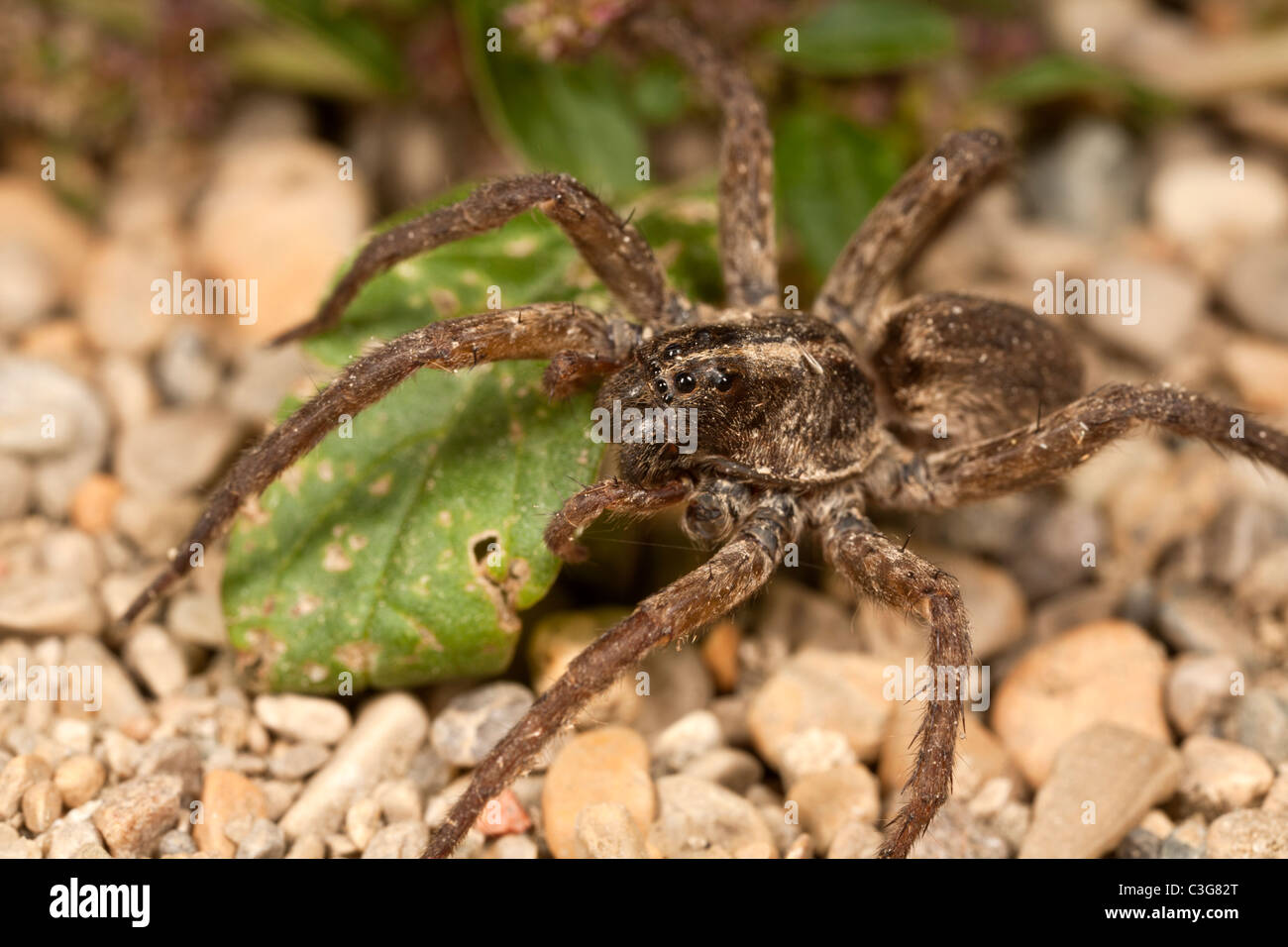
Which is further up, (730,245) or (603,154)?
(603,154)

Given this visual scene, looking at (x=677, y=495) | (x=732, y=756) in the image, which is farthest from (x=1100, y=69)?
(x=732, y=756)

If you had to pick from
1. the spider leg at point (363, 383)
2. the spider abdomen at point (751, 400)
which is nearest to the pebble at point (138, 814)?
the spider leg at point (363, 383)

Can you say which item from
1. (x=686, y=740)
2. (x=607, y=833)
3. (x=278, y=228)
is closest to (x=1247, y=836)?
(x=686, y=740)

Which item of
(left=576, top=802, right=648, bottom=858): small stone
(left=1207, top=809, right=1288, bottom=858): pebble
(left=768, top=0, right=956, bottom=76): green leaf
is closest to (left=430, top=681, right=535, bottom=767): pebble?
(left=576, top=802, right=648, bottom=858): small stone

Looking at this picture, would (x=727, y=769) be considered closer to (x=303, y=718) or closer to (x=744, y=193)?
(x=303, y=718)
